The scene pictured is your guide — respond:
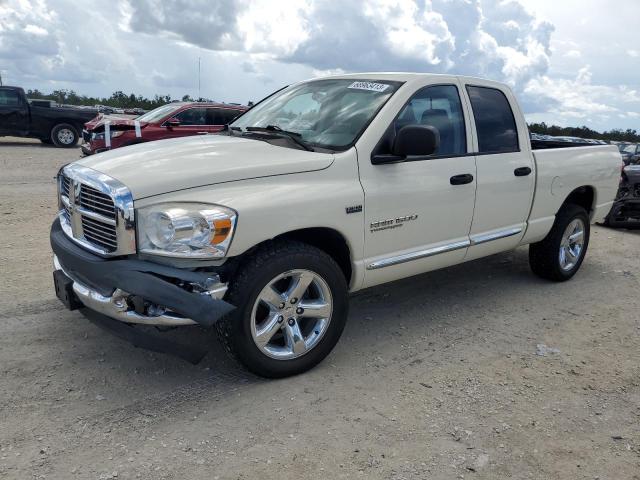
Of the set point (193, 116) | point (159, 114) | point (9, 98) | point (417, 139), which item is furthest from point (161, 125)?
point (417, 139)

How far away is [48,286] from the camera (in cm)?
493

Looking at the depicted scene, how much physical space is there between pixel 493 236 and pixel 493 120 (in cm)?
98

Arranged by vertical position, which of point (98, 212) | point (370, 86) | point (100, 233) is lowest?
point (100, 233)

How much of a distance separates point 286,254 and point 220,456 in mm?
1157

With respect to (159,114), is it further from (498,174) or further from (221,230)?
(221,230)

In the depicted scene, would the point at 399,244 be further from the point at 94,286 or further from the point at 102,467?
the point at 102,467

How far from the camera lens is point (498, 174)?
470 cm

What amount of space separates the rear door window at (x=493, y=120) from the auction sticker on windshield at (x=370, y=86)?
0.88 m

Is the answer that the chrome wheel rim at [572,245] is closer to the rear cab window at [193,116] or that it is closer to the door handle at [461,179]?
the door handle at [461,179]

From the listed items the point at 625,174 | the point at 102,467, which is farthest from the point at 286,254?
the point at 625,174

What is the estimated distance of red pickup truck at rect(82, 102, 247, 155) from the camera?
40.8ft

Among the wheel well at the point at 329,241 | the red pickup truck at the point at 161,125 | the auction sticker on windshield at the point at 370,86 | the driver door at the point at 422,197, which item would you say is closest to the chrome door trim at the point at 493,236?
the driver door at the point at 422,197

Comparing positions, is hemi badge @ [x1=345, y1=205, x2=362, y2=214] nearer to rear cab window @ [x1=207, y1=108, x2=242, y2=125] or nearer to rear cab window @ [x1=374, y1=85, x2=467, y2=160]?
rear cab window @ [x1=374, y1=85, x2=467, y2=160]

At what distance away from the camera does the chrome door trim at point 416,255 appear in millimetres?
3969
